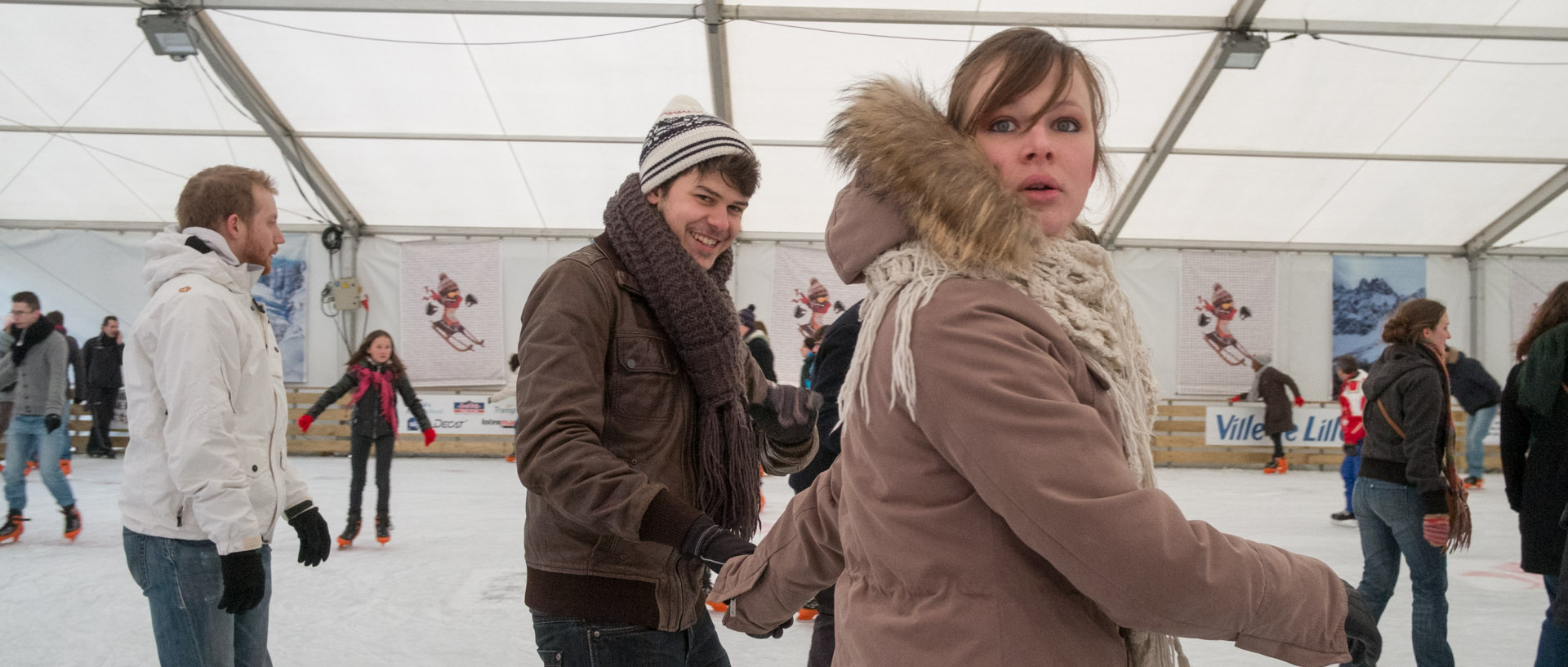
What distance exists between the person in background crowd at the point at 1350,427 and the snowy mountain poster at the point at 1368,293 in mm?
3290

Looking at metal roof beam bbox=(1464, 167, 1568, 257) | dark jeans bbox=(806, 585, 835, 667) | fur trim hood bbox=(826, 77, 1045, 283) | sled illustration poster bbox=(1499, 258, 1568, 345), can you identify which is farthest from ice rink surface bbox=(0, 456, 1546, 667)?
sled illustration poster bbox=(1499, 258, 1568, 345)

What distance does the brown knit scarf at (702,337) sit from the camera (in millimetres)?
1671

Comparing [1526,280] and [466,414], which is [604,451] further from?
[1526,280]

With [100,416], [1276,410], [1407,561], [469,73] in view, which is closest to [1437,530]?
[1407,561]

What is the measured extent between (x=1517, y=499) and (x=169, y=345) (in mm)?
3652

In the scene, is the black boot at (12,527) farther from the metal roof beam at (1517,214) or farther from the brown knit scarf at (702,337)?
the metal roof beam at (1517,214)

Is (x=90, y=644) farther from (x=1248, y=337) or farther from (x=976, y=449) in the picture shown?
(x=1248, y=337)

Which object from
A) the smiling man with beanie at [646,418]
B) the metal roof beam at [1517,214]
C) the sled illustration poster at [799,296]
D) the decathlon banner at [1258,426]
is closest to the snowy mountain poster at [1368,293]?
the metal roof beam at [1517,214]

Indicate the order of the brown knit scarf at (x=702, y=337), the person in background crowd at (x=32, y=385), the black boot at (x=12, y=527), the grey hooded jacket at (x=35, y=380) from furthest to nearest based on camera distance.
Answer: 1. the grey hooded jacket at (x=35, y=380)
2. the person in background crowd at (x=32, y=385)
3. the black boot at (x=12, y=527)
4. the brown knit scarf at (x=702, y=337)

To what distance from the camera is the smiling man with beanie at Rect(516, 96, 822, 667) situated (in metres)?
1.44

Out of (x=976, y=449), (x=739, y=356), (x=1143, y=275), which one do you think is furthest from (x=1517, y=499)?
(x=1143, y=275)

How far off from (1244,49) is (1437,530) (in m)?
5.99

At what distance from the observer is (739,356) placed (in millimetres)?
1836

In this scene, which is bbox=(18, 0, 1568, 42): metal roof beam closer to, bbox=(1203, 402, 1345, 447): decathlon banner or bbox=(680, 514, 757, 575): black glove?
bbox=(1203, 402, 1345, 447): decathlon banner
